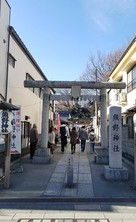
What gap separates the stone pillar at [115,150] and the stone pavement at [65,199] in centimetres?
36

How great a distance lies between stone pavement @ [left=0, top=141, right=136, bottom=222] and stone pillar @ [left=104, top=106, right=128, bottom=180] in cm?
36

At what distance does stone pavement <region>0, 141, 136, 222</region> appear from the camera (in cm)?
698

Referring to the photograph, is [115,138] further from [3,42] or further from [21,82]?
[21,82]

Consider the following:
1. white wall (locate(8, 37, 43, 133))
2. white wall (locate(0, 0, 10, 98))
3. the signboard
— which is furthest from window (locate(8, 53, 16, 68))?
the signboard

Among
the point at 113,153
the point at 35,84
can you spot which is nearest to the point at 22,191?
the point at 113,153

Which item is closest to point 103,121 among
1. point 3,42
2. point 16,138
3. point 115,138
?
point 115,138

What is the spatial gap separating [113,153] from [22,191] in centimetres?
419

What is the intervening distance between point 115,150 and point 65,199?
3904 millimetres

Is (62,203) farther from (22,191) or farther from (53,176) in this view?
(53,176)

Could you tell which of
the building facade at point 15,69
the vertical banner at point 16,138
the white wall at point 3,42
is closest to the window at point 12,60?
the building facade at point 15,69

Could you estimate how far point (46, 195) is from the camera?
8.64 m

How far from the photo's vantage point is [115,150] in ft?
37.7

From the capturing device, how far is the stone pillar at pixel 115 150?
432 inches

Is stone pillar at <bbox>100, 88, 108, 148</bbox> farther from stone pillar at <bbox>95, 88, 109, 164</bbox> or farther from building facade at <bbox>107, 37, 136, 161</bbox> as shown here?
building facade at <bbox>107, 37, 136, 161</bbox>
